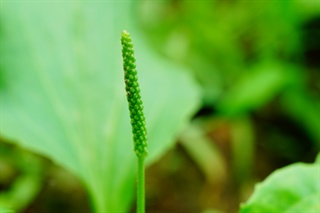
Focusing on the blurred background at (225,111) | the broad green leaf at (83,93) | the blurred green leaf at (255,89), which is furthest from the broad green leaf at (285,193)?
the blurred green leaf at (255,89)

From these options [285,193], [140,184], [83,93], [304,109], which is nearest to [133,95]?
[140,184]

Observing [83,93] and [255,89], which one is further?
[255,89]

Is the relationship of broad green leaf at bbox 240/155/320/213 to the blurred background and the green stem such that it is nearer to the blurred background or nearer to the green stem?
the green stem

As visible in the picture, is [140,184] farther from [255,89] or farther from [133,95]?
[255,89]

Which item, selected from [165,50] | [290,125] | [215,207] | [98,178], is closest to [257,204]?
[98,178]

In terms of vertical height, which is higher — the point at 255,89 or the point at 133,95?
the point at 133,95

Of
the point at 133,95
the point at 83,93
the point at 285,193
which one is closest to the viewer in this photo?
the point at 133,95
